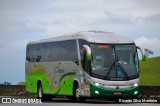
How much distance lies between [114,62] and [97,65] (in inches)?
36.2

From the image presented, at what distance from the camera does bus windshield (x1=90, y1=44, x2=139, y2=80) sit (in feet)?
101

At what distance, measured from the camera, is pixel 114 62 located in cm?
3119

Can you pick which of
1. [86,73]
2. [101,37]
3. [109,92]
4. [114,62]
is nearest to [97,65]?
[86,73]

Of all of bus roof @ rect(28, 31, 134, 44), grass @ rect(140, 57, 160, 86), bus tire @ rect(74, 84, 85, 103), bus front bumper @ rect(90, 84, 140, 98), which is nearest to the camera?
bus front bumper @ rect(90, 84, 140, 98)

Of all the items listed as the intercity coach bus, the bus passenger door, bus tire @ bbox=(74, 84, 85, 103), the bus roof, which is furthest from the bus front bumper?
the bus roof

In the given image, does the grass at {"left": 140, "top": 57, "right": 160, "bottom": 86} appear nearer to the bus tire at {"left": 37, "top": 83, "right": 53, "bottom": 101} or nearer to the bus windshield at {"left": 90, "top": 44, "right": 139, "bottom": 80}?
the bus tire at {"left": 37, "top": 83, "right": 53, "bottom": 101}

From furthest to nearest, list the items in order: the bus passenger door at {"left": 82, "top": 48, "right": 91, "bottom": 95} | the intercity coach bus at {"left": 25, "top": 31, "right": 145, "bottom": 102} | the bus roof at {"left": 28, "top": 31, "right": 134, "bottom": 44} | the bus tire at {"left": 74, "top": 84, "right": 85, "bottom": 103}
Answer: the bus tire at {"left": 74, "top": 84, "right": 85, "bottom": 103}
the bus roof at {"left": 28, "top": 31, "right": 134, "bottom": 44}
the bus passenger door at {"left": 82, "top": 48, "right": 91, "bottom": 95}
the intercity coach bus at {"left": 25, "top": 31, "right": 145, "bottom": 102}

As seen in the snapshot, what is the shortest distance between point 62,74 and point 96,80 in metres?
4.53

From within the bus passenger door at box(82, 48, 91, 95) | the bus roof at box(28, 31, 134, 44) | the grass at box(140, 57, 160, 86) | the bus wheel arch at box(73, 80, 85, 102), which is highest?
the bus roof at box(28, 31, 134, 44)

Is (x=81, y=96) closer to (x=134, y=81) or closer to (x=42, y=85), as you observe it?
(x=134, y=81)

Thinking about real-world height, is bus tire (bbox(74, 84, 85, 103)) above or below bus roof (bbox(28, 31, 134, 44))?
below

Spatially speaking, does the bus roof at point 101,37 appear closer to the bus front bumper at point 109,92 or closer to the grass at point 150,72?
the bus front bumper at point 109,92

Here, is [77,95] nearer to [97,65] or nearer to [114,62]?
[97,65]

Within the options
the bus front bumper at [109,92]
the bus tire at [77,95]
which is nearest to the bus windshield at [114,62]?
the bus front bumper at [109,92]
